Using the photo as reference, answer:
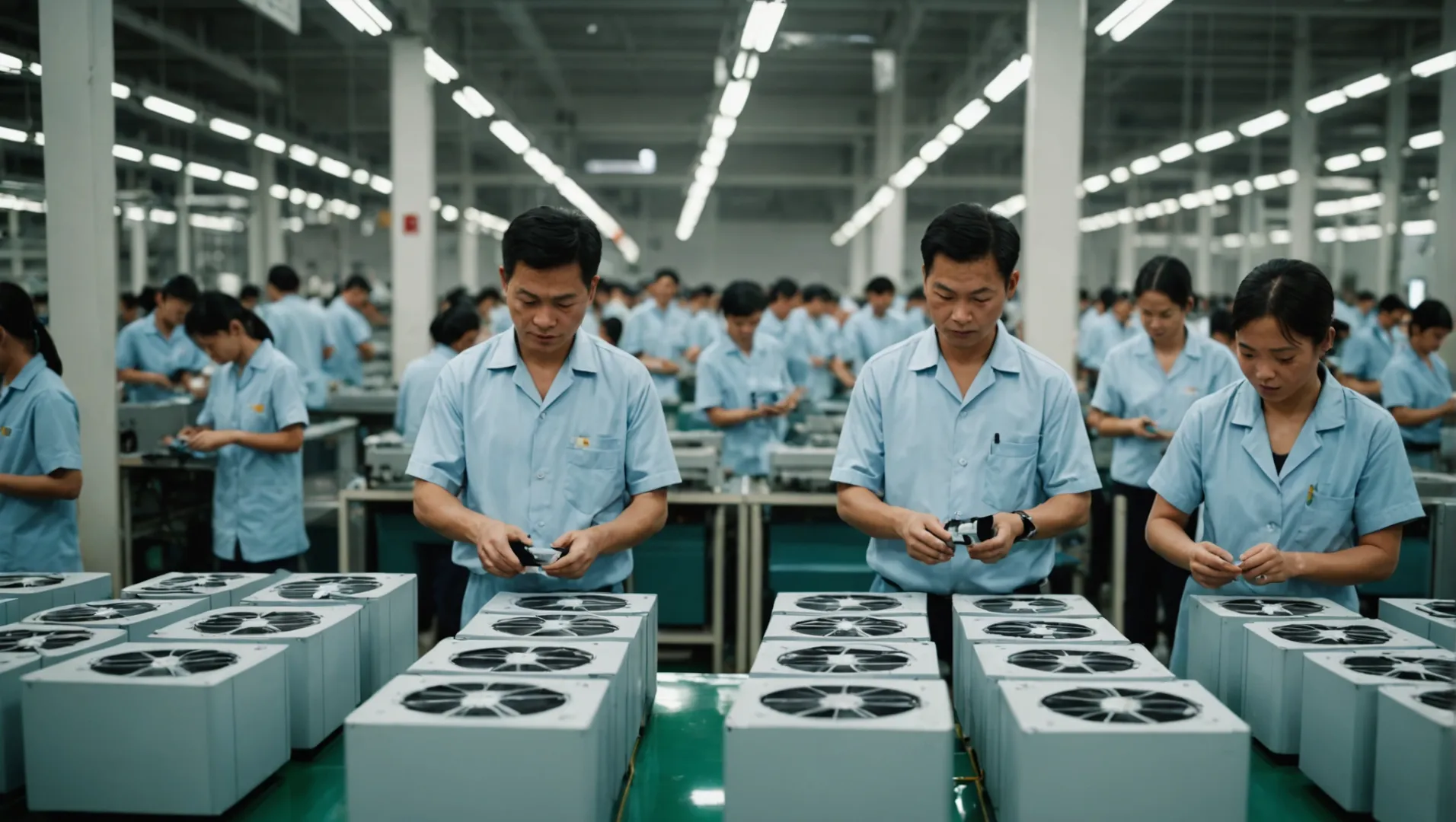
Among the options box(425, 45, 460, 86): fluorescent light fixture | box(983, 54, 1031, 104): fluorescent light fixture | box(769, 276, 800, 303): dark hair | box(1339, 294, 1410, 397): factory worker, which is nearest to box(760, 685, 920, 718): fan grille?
box(983, 54, 1031, 104): fluorescent light fixture

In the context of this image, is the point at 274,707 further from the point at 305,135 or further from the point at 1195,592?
the point at 305,135

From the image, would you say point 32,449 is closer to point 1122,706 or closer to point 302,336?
point 1122,706

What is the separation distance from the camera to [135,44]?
10094 millimetres

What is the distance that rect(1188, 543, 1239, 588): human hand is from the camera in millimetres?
1962

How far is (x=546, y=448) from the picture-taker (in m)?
2.13

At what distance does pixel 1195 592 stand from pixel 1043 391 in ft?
1.72

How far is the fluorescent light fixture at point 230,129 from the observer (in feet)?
29.7

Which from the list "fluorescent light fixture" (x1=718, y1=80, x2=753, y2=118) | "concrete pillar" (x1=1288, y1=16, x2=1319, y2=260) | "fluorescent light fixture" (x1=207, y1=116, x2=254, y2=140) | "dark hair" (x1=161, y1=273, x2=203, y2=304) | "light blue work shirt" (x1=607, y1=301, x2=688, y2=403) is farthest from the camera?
"concrete pillar" (x1=1288, y1=16, x2=1319, y2=260)

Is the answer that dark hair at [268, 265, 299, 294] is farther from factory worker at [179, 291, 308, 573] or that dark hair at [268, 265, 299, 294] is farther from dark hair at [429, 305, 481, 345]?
factory worker at [179, 291, 308, 573]

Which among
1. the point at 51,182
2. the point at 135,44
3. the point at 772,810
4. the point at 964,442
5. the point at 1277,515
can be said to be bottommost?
the point at 772,810

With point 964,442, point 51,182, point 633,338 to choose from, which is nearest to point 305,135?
point 633,338

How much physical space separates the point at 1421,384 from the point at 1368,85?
3.12m

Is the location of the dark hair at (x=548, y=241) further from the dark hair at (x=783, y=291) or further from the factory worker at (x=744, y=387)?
the dark hair at (x=783, y=291)

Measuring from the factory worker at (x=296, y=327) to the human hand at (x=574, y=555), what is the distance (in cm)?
621
